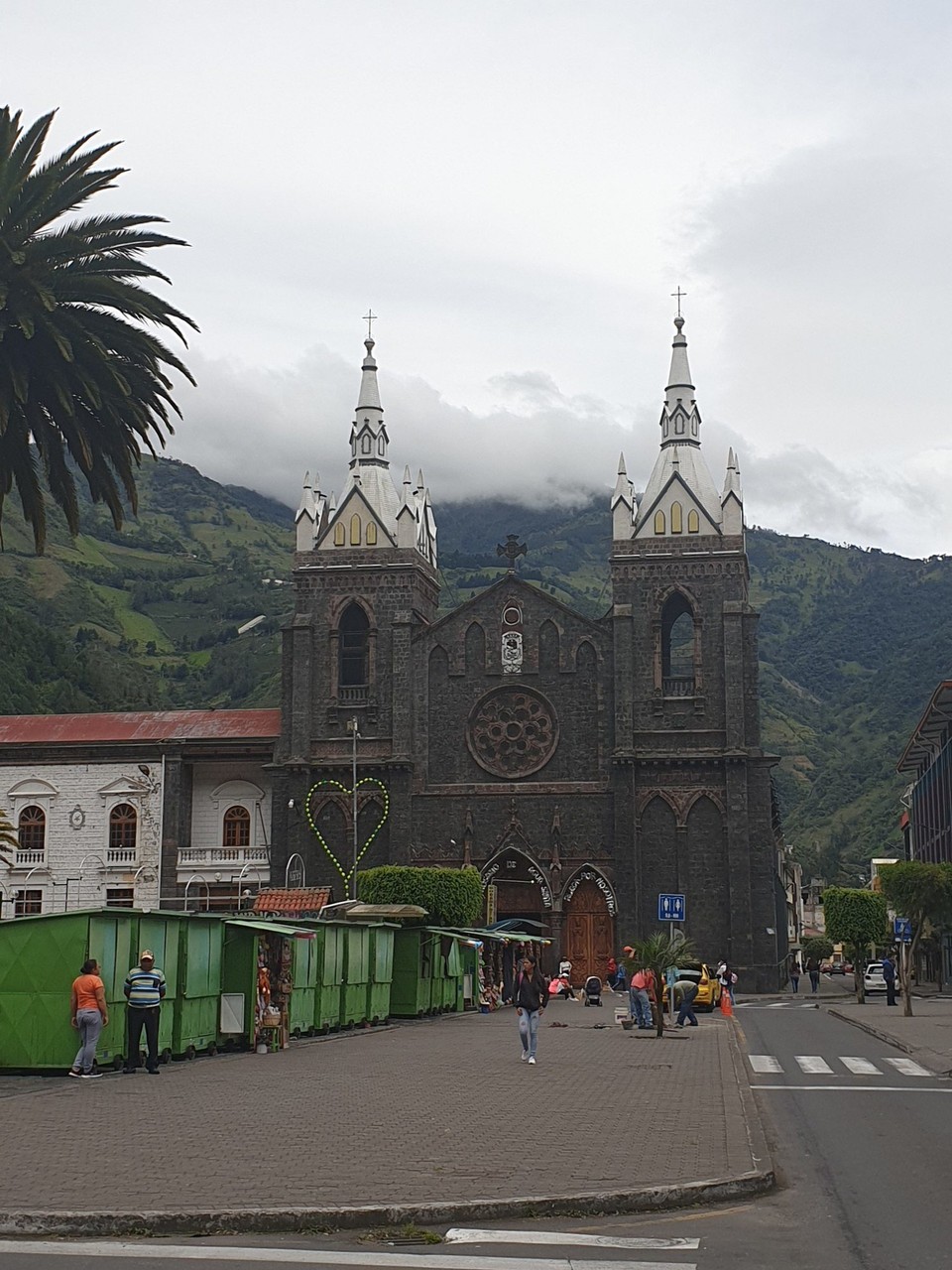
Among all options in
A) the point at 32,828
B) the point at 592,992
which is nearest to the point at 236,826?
the point at 32,828

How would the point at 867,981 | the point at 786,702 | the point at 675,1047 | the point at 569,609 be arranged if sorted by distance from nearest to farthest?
the point at 675,1047
the point at 569,609
the point at 867,981
the point at 786,702

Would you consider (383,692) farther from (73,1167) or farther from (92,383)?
(73,1167)

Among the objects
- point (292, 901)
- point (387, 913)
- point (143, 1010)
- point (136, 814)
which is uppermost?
point (136, 814)

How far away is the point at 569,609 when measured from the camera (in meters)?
63.2

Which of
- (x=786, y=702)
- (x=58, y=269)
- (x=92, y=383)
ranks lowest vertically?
(x=92, y=383)

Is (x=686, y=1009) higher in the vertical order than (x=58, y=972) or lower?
lower

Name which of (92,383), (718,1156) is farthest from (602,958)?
(718,1156)

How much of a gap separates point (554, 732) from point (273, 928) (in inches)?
1409

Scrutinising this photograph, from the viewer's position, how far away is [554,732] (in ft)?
204

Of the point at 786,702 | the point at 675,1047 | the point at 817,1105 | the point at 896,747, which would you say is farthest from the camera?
the point at 786,702

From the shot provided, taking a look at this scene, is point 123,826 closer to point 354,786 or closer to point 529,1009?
point 354,786

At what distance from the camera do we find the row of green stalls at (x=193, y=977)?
2147 cm

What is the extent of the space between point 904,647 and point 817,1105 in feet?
571

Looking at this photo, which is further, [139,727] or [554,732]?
[139,727]
